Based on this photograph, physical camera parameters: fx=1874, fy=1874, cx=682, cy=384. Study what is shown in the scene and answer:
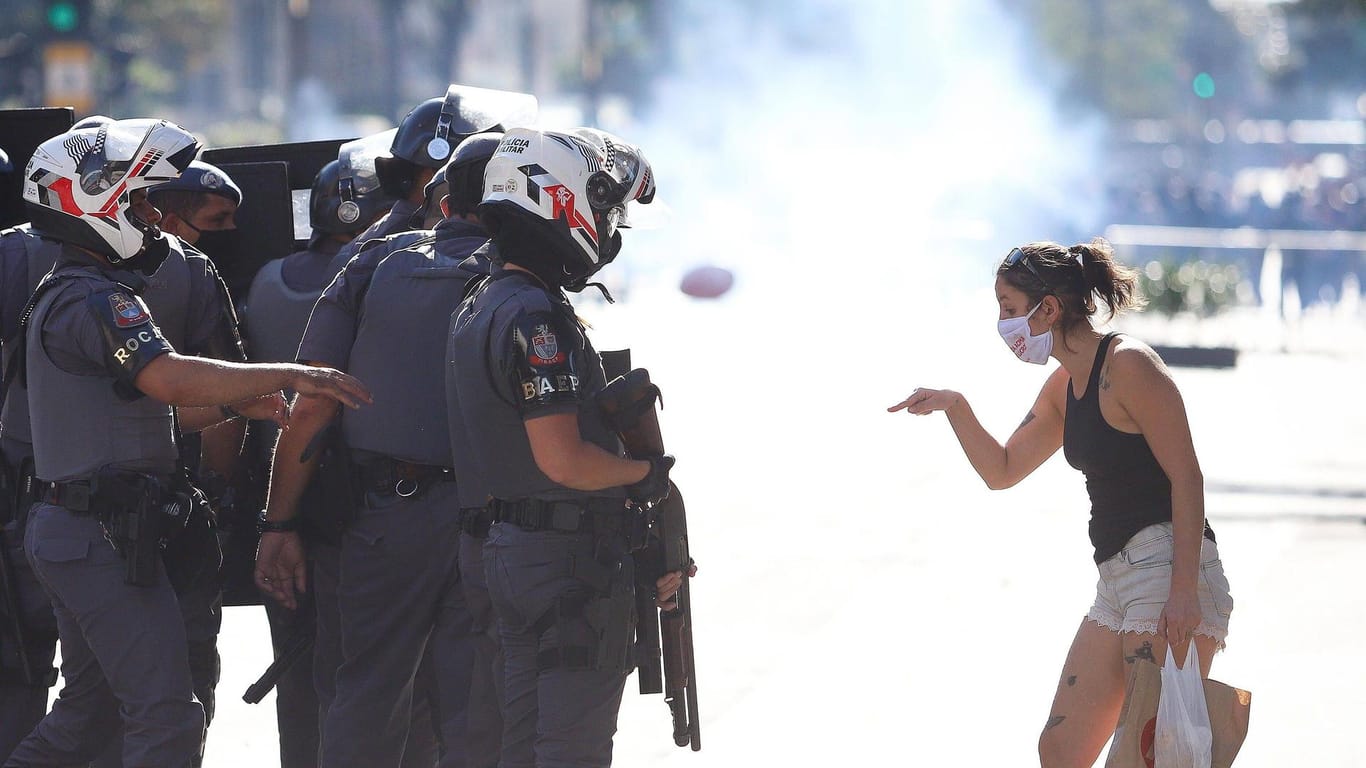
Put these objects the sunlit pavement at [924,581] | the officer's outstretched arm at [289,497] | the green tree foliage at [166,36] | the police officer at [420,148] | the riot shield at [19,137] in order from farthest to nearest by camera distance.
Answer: the green tree foliage at [166,36], the sunlit pavement at [924,581], the riot shield at [19,137], the police officer at [420,148], the officer's outstretched arm at [289,497]

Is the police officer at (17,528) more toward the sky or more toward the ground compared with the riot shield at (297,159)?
more toward the ground

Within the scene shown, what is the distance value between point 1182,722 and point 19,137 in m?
3.89

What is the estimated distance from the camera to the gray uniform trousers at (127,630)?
437 centimetres

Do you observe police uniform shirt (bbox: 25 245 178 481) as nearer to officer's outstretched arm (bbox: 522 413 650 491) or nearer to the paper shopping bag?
officer's outstretched arm (bbox: 522 413 650 491)

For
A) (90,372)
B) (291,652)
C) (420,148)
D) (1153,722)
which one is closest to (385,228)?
(420,148)

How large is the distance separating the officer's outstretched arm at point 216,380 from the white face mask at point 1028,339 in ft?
5.27

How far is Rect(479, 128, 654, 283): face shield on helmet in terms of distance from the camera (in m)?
4.01

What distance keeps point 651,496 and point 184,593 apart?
1407mm

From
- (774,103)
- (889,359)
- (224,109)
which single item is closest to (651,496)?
(889,359)

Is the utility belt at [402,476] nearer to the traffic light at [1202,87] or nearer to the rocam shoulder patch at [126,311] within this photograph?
the rocam shoulder patch at [126,311]

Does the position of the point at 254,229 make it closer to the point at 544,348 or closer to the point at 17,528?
the point at 17,528

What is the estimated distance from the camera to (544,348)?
390 cm

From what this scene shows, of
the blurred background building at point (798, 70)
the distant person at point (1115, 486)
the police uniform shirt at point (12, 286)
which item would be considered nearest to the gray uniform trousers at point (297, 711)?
the police uniform shirt at point (12, 286)

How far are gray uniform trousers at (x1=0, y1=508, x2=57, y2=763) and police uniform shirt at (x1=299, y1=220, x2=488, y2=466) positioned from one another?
1.02 m
